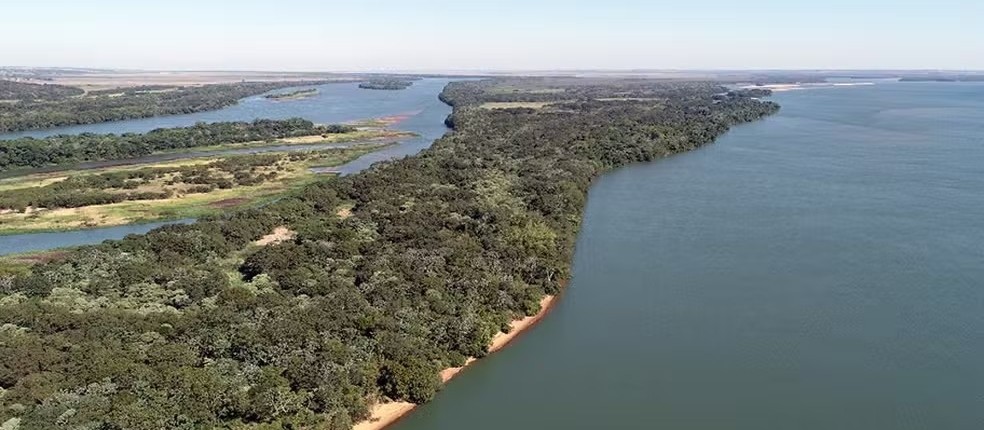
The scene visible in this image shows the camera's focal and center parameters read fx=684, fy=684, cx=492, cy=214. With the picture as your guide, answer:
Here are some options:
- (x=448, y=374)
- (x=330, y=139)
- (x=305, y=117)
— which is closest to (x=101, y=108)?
(x=305, y=117)

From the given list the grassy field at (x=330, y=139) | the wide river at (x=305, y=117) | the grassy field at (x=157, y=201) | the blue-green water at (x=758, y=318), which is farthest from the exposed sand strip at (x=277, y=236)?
the grassy field at (x=330, y=139)

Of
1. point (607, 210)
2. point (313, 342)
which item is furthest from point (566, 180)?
point (313, 342)

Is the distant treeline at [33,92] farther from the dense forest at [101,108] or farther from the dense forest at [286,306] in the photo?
the dense forest at [286,306]

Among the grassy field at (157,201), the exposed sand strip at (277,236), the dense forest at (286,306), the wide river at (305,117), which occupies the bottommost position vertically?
the wide river at (305,117)

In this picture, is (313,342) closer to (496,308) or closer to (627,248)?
(496,308)

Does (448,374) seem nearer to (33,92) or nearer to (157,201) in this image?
(157,201)

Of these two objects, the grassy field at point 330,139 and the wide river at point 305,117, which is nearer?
the wide river at point 305,117

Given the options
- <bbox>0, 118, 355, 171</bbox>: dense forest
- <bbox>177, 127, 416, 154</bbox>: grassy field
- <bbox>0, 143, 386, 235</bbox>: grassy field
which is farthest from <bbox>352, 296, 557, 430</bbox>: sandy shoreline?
<bbox>0, 118, 355, 171</bbox>: dense forest
